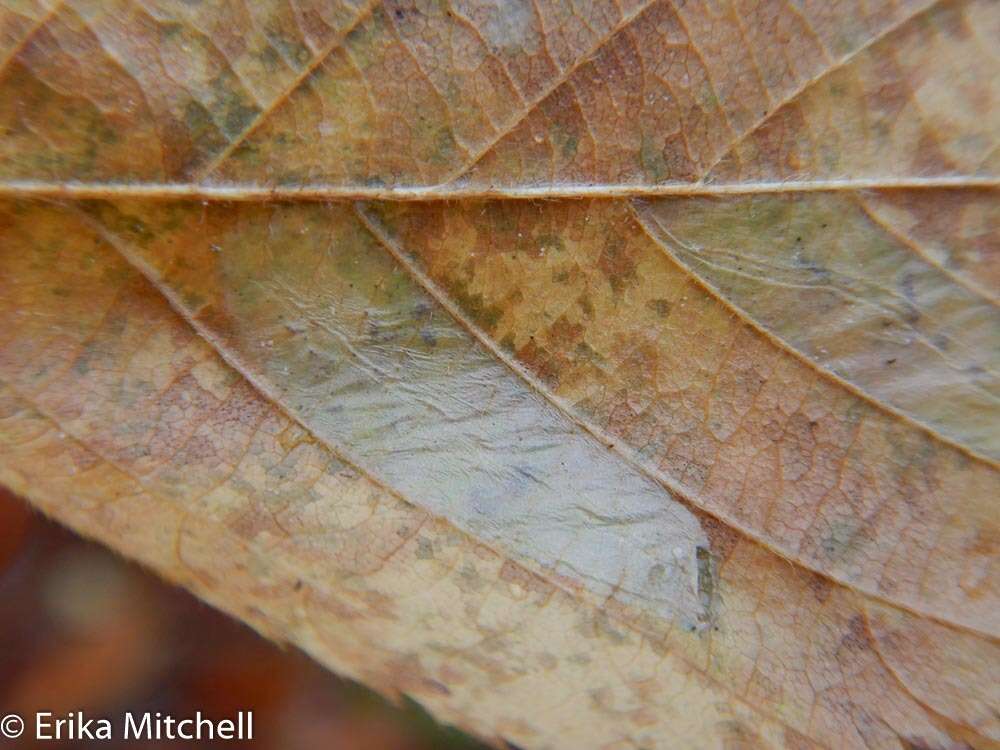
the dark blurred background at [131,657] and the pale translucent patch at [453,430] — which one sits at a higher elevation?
the pale translucent patch at [453,430]

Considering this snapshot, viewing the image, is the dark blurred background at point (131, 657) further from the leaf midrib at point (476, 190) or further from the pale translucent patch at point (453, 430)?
the leaf midrib at point (476, 190)

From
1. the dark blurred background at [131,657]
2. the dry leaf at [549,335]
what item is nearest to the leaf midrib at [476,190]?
the dry leaf at [549,335]

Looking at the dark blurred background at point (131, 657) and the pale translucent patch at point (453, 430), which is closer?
the pale translucent patch at point (453, 430)

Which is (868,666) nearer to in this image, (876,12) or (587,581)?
(587,581)

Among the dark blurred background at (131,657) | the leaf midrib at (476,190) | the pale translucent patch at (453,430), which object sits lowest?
the dark blurred background at (131,657)

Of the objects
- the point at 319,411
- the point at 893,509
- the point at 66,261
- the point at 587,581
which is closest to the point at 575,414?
the point at 587,581
